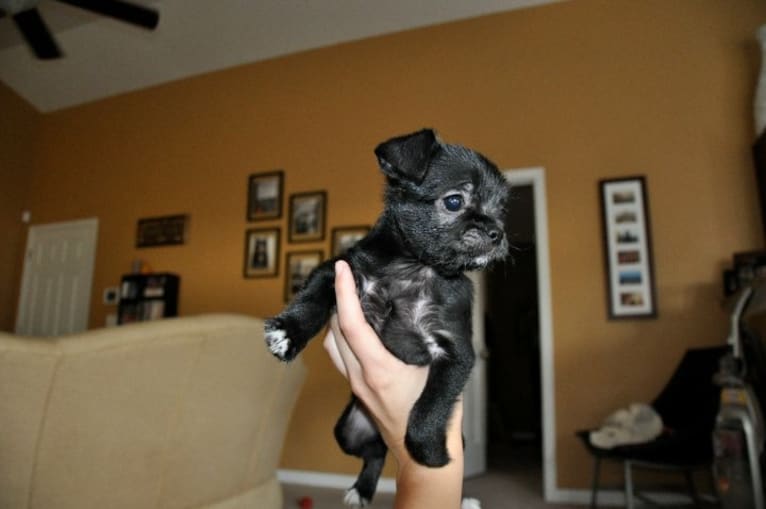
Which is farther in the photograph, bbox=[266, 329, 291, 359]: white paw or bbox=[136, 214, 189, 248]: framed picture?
bbox=[136, 214, 189, 248]: framed picture

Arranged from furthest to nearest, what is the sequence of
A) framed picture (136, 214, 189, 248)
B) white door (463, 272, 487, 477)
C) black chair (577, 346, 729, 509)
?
1. framed picture (136, 214, 189, 248)
2. white door (463, 272, 487, 477)
3. black chair (577, 346, 729, 509)

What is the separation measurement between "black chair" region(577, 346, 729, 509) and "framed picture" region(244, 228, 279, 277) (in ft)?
11.2

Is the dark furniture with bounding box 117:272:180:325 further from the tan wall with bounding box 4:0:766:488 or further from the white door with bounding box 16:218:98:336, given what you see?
the white door with bounding box 16:218:98:336

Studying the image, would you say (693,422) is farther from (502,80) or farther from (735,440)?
(502,80)

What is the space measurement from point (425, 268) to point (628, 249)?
11.8ft

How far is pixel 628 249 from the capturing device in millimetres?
4312

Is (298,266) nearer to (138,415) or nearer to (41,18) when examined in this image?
(41,18)

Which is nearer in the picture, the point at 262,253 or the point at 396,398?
the point at 396,398

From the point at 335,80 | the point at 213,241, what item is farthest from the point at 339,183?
the point at 213,241

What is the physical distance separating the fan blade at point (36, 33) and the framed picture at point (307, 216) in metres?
2.46

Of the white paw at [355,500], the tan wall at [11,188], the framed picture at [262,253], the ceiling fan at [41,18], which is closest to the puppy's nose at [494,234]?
the white paw at [355,500]

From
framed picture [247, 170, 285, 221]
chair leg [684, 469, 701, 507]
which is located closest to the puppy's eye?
chair leg [684, 469, 701, 507]

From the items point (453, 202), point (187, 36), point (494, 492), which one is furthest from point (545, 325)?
point (187, 36)

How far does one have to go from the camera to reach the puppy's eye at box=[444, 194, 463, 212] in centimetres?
122
